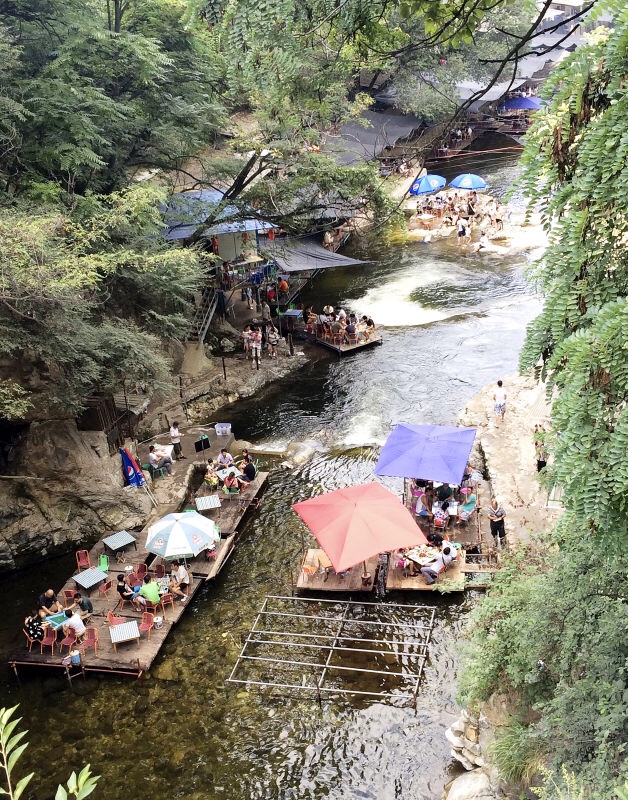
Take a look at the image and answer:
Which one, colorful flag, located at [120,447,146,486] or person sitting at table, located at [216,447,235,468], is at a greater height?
colorful flag, located at [120,447,146,486]

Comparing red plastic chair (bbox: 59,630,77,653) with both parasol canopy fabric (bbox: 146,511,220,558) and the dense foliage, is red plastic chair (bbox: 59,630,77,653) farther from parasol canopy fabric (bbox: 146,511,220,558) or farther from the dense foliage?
the dense foliage

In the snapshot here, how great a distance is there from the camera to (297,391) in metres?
23.0

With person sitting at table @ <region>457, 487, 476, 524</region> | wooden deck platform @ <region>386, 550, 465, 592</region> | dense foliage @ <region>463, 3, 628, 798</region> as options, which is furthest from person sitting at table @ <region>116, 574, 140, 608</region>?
dense foliage @ <region>463, 3, 628, 798</region>

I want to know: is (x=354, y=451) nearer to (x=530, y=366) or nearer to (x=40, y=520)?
(x=40, y=520)

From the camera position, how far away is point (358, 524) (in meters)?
13.9

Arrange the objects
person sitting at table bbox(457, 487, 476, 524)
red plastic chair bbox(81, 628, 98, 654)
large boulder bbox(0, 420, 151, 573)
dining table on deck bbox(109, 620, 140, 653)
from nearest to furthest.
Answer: dining table on deck bbox(109, 620, 140, 653) < red plastic chair bbox(81, 628, 98, 654) < person sitting at table bbox(457, 487, 476, 524) < large boulder bbox(0, 420, 151, 573)

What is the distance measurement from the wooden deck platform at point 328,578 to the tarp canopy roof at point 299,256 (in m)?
12.5

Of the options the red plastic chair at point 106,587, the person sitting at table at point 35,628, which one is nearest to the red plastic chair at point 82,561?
the red plastic chair at point 106,587

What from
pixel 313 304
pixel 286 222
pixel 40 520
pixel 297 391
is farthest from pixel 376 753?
pixel 313 304

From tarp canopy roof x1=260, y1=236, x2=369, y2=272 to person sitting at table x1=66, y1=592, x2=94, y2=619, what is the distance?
14.0 metres

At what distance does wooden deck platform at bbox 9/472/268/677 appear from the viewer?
Answer: 12859 mm

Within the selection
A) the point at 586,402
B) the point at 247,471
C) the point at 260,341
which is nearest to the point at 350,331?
the point at 260,341

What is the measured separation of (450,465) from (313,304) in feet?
50.1

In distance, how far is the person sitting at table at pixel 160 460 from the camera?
59.8ft
